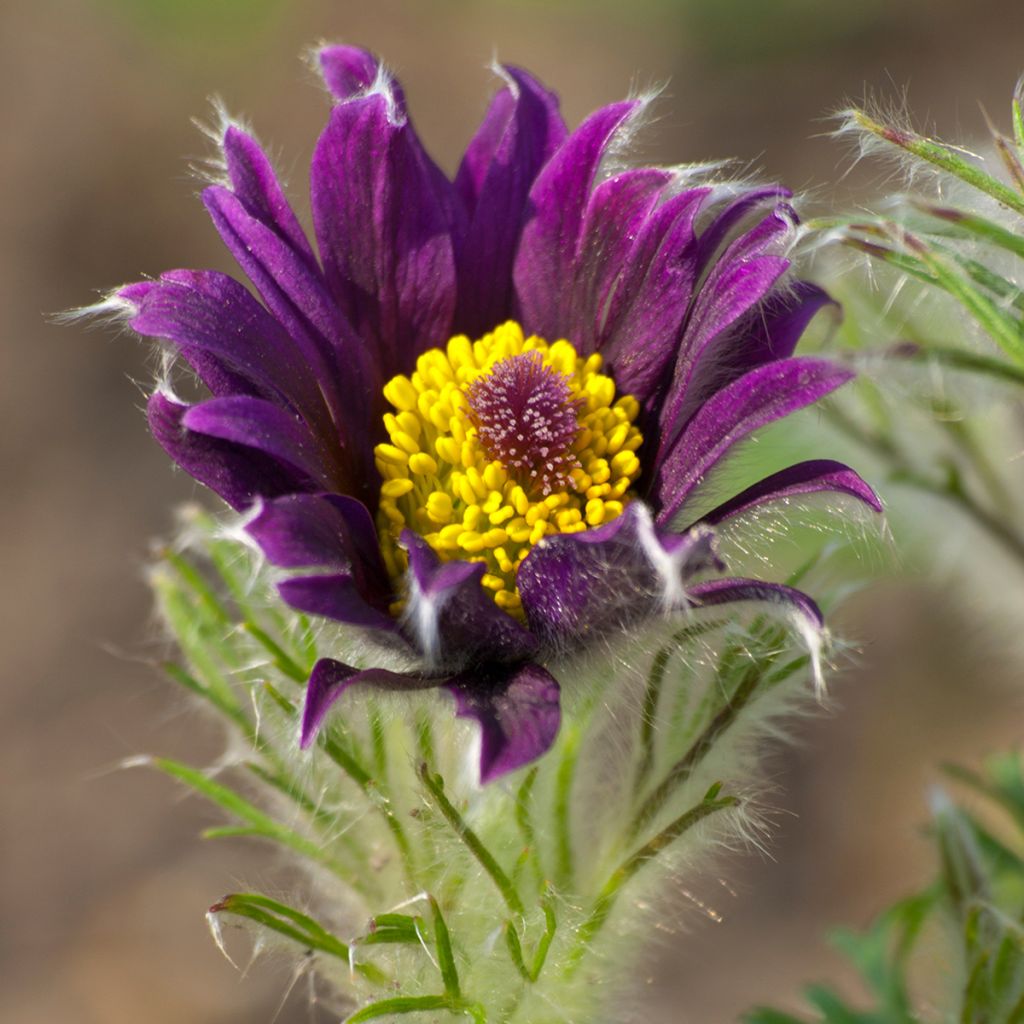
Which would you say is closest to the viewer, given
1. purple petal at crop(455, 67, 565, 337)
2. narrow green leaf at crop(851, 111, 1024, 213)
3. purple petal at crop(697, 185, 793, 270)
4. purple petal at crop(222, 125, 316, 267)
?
narrow green leaf at crop(851, 111, 1024, 213)

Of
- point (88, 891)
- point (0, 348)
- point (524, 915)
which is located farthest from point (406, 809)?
point (0, 348)

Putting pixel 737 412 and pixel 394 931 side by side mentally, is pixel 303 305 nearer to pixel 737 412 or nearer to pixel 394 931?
→ pixel 737 412

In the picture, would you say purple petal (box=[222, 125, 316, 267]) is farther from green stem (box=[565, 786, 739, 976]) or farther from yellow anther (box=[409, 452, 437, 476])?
green stem (box=[565, 786, 739, 976])

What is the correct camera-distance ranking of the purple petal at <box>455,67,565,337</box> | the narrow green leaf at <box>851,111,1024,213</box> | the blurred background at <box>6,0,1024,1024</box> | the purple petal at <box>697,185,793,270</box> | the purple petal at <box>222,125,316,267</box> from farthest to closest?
the blurred background at <box>6,0,1024,1024</box> → the purple petal at <box>455,67,565,337</box> → the purple petal at <box>222,125,316,267</box> → the purple petal at <box>697,185,793,270</box> → the narrow green leaf at <box>851,111,1024,213</box>

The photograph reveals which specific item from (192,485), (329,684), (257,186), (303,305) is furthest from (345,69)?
(192,485)

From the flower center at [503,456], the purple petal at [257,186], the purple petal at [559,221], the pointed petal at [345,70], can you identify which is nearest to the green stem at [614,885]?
the flower center at [503,456]

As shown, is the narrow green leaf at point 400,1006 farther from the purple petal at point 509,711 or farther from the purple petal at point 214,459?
the purple petal at point 214,459

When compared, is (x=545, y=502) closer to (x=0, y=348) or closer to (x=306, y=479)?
(x=306, y=479)

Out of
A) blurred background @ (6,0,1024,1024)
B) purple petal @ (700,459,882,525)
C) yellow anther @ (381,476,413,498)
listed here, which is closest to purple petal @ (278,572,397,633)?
yellow anther @ (381,476,413,498)

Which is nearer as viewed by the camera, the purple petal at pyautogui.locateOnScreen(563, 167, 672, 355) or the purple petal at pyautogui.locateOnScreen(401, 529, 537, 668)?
the purple petal at pyautogui.locateOnScreen(401, 529, 537, 668)
